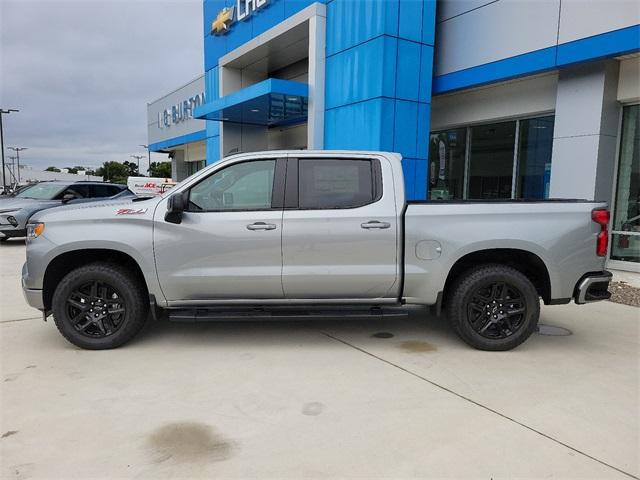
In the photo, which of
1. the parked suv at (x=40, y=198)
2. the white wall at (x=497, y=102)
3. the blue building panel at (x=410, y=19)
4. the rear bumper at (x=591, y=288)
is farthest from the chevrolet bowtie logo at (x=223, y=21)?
the rear bumper at (x=591, y=288)

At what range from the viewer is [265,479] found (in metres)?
2.69

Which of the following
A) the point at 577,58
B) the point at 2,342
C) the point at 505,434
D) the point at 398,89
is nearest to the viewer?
the point at 505,434

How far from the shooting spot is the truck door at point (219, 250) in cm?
455

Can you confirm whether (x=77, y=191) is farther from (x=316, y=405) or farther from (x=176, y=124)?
(x=176, y=124)

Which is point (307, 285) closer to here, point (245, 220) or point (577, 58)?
point (245, 220)

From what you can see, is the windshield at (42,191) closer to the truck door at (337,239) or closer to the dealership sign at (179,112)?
the truck door at (337,239)

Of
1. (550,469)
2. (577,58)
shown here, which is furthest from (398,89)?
(550,469)

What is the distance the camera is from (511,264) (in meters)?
4.93

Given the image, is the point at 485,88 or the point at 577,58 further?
the point at 485,88

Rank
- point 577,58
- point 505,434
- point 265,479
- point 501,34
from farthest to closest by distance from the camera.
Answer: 1. point 501,34
2. point 577,58
3. point 505,434
4. point 265,479

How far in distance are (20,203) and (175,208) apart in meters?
10.2

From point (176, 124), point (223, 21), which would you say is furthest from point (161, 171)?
point (223, 21)

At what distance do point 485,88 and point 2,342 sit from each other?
1057cm

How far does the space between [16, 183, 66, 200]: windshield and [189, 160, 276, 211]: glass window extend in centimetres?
1031
